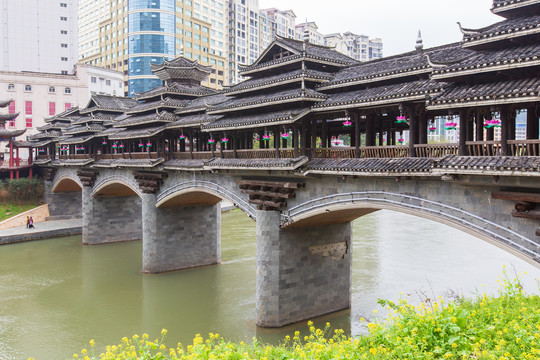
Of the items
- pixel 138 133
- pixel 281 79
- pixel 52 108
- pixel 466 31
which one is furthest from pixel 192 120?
pixel 52 108

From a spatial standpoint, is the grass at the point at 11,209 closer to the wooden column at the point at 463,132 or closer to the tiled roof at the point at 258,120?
the tiled roof at the point at 258,120

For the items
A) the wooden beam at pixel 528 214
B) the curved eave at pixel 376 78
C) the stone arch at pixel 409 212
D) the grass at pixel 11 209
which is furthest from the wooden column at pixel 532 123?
the grass at pixel 11 209

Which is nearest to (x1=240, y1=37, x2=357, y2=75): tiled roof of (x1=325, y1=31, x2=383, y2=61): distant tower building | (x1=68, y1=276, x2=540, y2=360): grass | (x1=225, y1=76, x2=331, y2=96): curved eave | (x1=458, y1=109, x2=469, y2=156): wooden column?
(x1=225, y1=76, x2=331, y2=96): curved eave

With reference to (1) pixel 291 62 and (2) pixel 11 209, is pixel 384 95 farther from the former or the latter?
(2) pixel 11 209

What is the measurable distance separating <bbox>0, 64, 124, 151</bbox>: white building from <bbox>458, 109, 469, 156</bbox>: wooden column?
2278 inches

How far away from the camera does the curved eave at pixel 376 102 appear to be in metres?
13.6

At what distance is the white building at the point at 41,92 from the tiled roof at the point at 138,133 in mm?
34418

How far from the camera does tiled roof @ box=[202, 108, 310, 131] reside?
17.4 metres

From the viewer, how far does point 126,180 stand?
3159 cm

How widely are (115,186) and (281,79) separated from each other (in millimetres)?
21202

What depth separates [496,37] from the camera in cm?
1170

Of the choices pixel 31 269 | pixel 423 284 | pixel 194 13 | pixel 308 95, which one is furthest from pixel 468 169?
pixel 194 13

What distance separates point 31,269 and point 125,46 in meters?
56.1

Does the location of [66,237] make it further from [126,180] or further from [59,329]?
[59,329]
